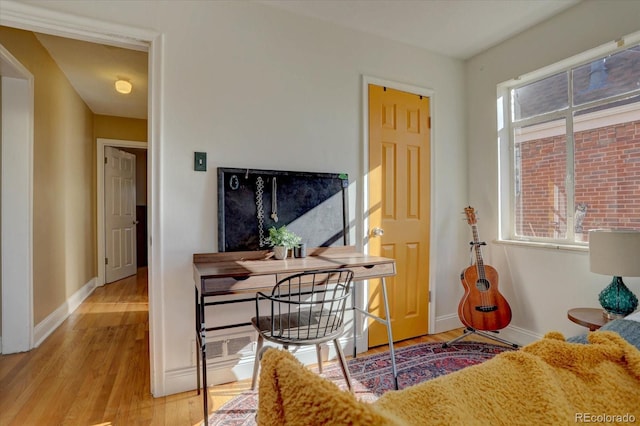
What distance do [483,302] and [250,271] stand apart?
193 centimetres

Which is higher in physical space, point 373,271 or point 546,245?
point 546,245

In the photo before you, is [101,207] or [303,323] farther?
[101,207]

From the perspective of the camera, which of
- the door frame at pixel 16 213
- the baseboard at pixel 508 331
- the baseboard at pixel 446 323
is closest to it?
the door frame at pixel 16 213

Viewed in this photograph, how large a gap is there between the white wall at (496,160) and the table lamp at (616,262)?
0.30m

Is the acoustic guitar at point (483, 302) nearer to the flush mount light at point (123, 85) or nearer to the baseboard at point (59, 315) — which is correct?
the baseboard at point (59, 315)

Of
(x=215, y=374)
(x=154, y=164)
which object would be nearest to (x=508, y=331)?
(x=215, y=374)

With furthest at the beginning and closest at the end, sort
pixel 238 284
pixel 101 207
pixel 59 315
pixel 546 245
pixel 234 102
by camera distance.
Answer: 1. pixel 101 207
2. pixel 59 315
3. pixel 546 245
4. pixel 234 102
5. pixel 238 284

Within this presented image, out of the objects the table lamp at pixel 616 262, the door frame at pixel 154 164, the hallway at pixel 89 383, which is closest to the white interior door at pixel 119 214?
the hallway at pixel 89 383

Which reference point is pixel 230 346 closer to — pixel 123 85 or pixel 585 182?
pixel 585 182

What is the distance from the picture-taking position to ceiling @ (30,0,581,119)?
2.37m

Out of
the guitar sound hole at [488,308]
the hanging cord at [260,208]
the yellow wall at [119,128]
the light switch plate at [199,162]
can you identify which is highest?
the yellow wall at [119,128]

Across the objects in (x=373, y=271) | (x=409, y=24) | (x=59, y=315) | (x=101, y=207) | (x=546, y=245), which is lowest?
(x=59, y=315)

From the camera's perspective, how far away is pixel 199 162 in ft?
7.13

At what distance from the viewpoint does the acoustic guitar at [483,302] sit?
2.65 meters
